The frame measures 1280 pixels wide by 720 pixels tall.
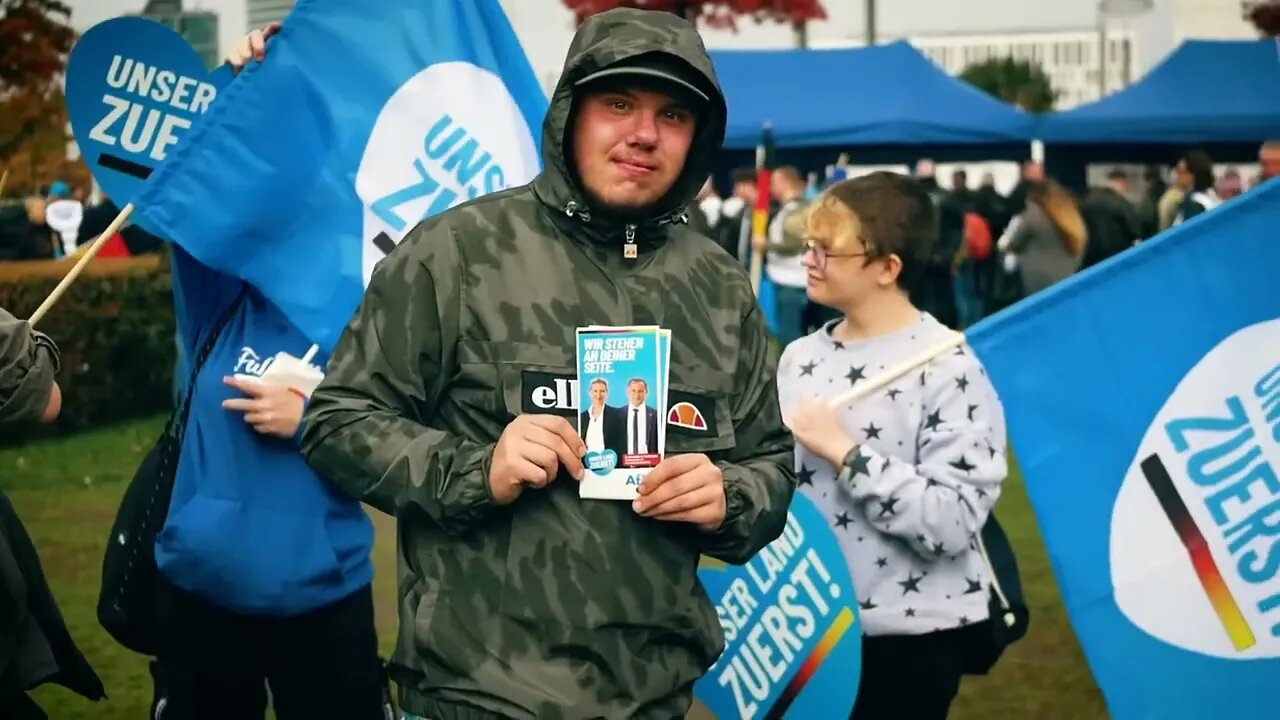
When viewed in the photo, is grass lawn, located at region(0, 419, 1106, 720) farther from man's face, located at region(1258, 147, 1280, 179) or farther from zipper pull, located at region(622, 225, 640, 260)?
zipper pull, located at region(622, 225, 640, 260)

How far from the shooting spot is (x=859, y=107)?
24.2 meters

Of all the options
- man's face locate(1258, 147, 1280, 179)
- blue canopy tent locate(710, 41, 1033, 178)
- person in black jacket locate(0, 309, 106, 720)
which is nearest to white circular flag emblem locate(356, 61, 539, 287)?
person in black jacket locate(0, 309, 106, 720)

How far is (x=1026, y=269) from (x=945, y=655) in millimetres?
12386

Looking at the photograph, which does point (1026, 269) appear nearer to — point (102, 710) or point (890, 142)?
point (890, 142)

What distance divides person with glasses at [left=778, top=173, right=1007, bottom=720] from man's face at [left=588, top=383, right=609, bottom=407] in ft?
4.62

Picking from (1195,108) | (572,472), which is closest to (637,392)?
(572,472)

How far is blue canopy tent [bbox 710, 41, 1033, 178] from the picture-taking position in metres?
23.8

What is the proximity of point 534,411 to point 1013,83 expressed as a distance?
68645 millimetres

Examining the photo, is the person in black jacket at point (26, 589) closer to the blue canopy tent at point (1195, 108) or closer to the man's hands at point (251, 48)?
the man's hands at point (251, 48)

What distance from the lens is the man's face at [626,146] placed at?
2.64 meters

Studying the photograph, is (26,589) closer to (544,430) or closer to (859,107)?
(544,430)

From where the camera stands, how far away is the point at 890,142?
23.8 meters

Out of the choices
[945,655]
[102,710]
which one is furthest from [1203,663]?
[102,710]

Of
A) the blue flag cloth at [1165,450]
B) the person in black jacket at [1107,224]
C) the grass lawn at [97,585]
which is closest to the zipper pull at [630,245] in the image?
the blue flag cloth at [1165,450]
